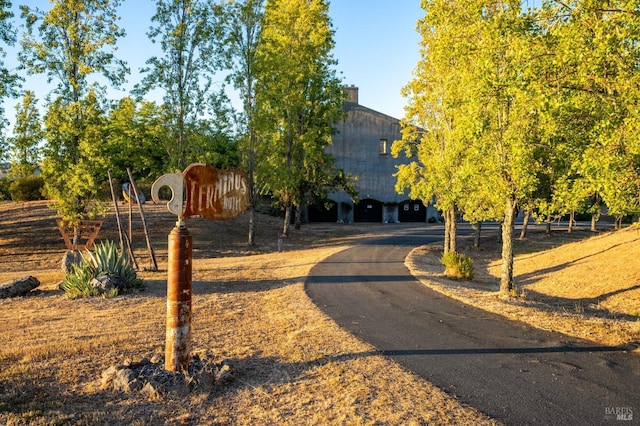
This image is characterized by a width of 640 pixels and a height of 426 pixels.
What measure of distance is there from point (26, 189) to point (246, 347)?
4193cm

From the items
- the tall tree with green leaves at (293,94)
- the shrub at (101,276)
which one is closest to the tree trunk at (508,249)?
the shrub at (101,276)

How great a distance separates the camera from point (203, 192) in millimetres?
5637

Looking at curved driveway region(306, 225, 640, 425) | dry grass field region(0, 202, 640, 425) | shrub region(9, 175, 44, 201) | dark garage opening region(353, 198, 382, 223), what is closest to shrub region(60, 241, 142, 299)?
dry grass field region(0, 202, 640, 425)

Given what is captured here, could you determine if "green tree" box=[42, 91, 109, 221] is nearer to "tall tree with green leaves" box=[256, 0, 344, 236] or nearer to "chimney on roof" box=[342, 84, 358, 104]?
"tall tree with green leaves" box=[256, 0, 344, 236]

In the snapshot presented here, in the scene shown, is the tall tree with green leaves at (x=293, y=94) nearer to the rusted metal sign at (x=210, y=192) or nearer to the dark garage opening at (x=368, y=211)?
the dark garage opening at (x=368, y=211)

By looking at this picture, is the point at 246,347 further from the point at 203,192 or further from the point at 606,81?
the point at 606,81

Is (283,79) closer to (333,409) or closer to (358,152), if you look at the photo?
(358,152)

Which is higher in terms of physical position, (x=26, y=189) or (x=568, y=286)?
(x=26, y=189)

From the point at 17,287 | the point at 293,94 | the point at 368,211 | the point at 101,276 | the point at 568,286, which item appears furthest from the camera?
the point at 368,211

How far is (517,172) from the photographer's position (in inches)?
465

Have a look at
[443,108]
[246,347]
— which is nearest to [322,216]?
[443,108]

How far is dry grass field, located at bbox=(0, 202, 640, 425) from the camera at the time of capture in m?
5.46

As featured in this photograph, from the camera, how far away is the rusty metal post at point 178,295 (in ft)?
20.1

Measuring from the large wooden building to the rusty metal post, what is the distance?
42.0 meters
